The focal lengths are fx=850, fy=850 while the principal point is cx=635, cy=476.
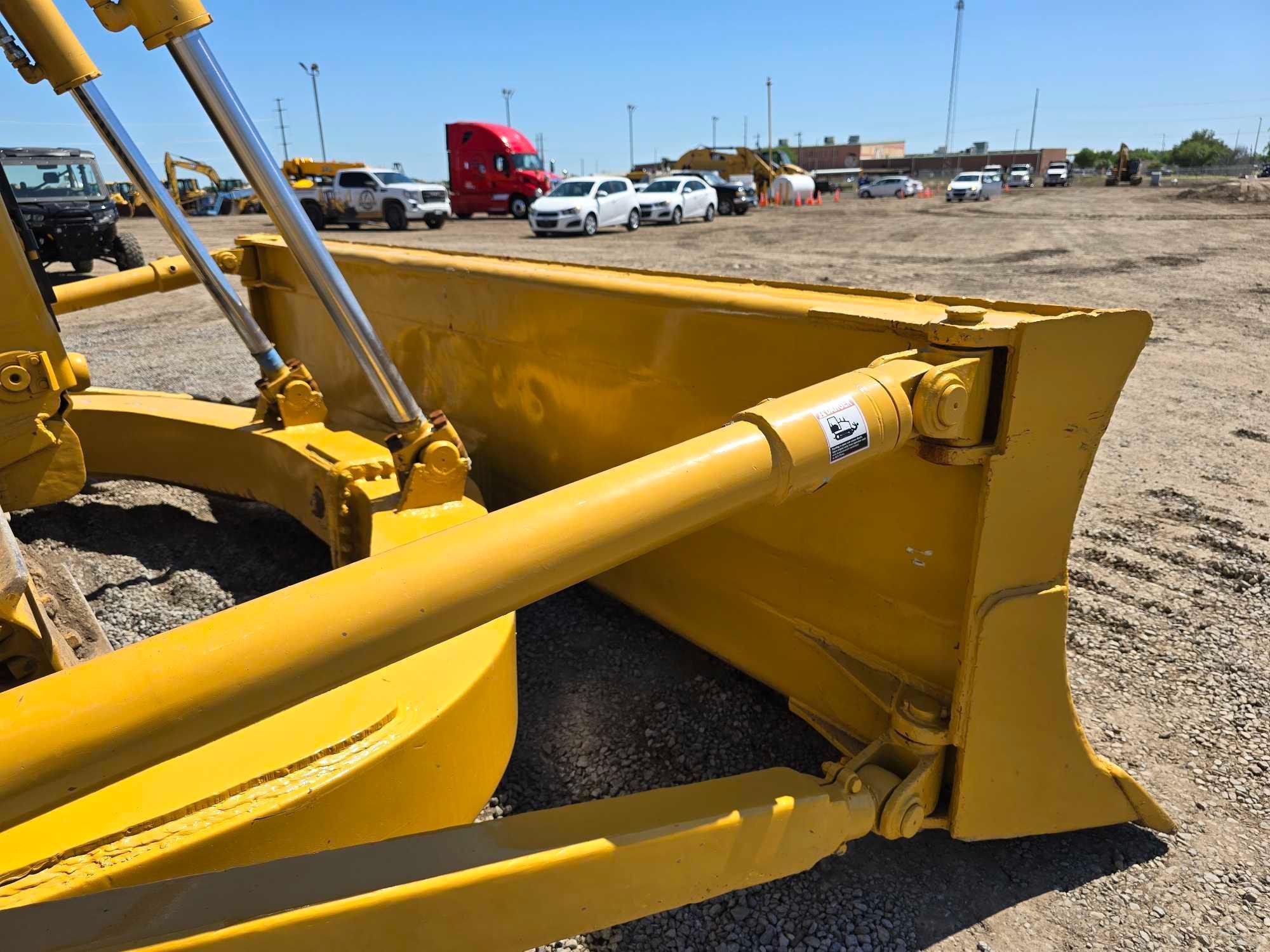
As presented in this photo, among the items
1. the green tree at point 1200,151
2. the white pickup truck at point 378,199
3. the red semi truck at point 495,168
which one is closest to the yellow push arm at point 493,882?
the white pickup truck at point 378,199

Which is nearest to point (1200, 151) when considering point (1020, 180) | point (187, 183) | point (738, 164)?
point (1020, 180)

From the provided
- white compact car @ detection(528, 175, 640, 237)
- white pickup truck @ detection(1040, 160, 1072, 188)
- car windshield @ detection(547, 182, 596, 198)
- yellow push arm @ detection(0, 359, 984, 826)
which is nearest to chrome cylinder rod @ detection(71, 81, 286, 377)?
yellow push arm @ detection(0, 359, 984, 826)

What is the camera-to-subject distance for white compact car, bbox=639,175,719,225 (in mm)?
22047

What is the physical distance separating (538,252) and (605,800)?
14.5 meters

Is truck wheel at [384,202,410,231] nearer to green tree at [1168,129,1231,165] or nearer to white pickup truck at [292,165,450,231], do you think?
white pickup truck at [292,165,450,231]

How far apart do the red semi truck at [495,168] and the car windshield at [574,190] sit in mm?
6981

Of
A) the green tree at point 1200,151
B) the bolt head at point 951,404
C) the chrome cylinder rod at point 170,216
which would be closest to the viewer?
the bolt head at point 951,404

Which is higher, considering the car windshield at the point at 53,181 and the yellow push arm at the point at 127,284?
the car windshield at the point at 53,181

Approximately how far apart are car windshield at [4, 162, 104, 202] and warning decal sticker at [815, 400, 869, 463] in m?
15.0

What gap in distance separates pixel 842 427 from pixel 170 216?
88.1 inches

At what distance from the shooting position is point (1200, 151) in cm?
6944

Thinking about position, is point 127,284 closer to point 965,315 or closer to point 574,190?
point 965,315

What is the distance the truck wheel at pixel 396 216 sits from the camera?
2336 cm

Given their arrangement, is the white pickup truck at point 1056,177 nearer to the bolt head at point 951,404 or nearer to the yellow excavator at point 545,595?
the yellow excavator at point 545,595
